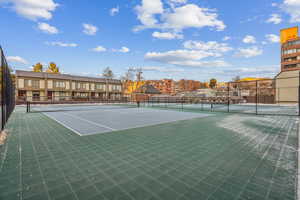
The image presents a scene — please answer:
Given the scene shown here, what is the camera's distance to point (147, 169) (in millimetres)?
2039

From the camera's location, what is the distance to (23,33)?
15625mm

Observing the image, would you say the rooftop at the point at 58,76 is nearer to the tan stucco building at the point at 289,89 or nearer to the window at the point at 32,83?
the window at the point at 32,83

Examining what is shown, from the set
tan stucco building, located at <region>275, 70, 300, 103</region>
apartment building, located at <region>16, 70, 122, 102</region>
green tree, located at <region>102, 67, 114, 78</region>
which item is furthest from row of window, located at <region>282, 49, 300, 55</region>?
green tree, located at <region>102, 67, 114, 78</region>

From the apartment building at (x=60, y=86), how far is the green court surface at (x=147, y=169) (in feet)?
63.8

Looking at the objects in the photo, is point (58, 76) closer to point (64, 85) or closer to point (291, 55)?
point (64, 85)

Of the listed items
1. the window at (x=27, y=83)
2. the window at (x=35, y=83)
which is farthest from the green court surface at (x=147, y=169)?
the window at (x=35, y=83)

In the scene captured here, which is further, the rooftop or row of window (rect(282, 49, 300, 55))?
row of window (rect(282, 49, 300, 55))

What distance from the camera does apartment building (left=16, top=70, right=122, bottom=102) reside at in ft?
81.1

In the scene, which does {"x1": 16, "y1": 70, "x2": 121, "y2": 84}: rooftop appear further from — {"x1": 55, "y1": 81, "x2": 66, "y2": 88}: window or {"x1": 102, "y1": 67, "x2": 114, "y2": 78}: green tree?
{"x1": 102, "y1": 67, "x2": 114, "y2": 78}: green tree

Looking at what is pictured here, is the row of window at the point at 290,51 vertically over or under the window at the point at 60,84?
over

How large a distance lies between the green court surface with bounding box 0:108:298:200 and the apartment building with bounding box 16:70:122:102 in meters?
19.4

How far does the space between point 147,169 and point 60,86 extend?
1324 inches

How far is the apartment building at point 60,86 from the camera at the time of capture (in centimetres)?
2472

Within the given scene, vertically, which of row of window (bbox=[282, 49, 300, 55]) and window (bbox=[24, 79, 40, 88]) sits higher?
row of window (bbox=[282, 49, 300, 55])
